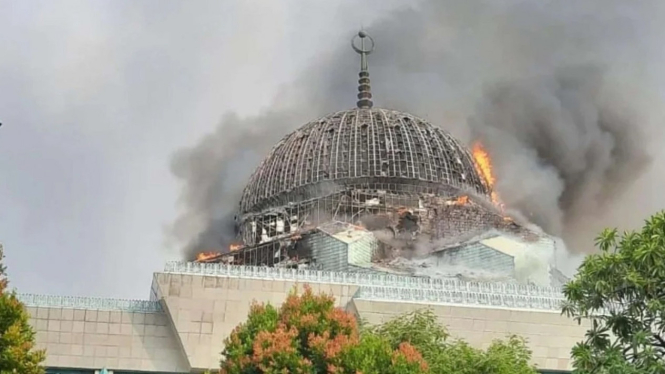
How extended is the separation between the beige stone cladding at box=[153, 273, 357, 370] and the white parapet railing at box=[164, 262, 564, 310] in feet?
1.10

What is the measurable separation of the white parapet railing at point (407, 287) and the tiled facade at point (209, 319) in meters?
0.05

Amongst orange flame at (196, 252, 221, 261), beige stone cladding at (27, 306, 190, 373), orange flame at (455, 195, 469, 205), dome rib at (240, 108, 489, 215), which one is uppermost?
dome rib at (240, 108, 489, 215)

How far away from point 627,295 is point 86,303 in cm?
1883

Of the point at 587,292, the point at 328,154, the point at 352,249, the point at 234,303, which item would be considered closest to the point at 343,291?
the point at 234,303

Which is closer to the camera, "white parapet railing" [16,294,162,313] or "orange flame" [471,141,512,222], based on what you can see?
"white parapet railing" [16,294,162,313]

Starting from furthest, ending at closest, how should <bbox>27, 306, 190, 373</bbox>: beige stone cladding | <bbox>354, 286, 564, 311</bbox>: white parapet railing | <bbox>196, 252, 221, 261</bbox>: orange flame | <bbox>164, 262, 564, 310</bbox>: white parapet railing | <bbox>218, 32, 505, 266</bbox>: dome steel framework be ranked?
<bbox>196, 252, 221, 261</bbox>: orange flame < <bbox>218, 32, 505, 266</bbox>: dome steel framework < <bbox>354, 286, 564, 311</bbox>: white parapet railing < <bbox>164, 262, 564, 310</bbox>: white parapet railing < <bbox>27, 306, 190, 373</bbox>: beige stone cladding

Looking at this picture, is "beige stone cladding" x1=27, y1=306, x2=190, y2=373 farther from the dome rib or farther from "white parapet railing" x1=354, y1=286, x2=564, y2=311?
the dome rib

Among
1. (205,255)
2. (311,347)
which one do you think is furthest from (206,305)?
(205,255)

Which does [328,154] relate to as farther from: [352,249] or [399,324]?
[399,324]

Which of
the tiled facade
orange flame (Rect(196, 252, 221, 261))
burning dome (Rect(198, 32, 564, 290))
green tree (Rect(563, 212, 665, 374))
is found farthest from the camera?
orange flame (Rect(196, 252, 221, 261))

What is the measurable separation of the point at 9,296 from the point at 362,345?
722cm

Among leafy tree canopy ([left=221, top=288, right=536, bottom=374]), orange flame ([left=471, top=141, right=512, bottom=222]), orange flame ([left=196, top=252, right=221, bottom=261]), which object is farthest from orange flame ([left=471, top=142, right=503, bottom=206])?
leafy tree canopy ([left=221, top=288, right=536, bottom=374])

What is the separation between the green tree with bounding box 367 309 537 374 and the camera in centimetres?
2339

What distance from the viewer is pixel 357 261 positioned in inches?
1676
